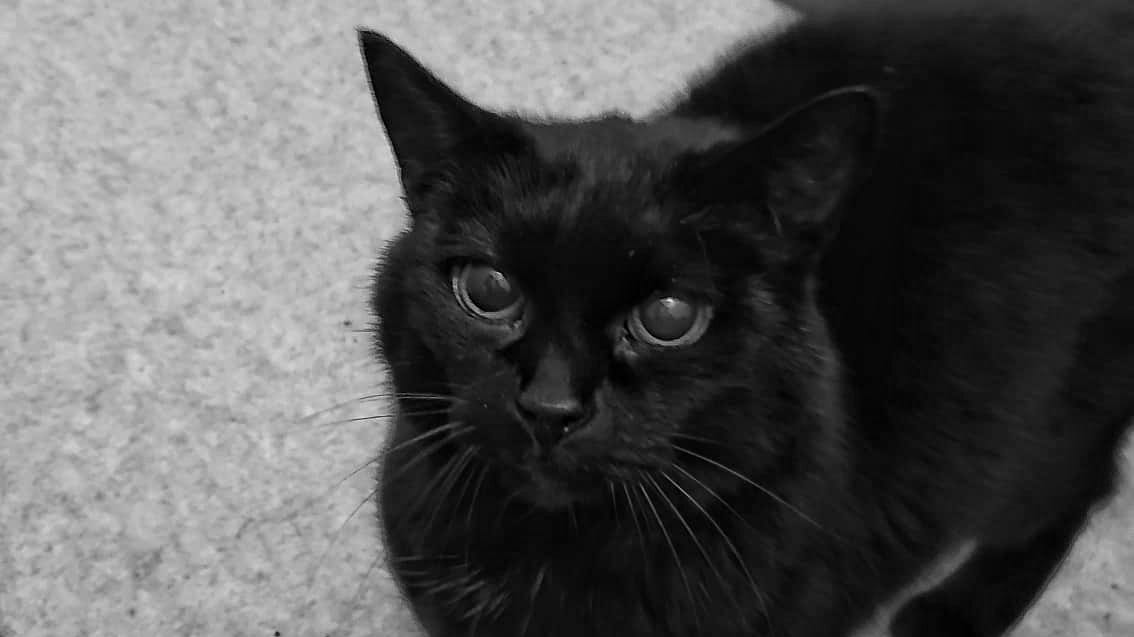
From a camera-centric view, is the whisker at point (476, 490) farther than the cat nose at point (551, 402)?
Yes

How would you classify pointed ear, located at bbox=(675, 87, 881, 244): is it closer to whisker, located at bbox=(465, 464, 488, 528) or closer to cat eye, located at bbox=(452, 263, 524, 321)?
cat eye, located at bbox=(452, 263, 524, 321)

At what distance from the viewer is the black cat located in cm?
62

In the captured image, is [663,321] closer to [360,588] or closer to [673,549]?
[673,549]

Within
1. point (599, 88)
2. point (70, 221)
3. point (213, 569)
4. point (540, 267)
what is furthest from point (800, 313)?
point (70, 221)

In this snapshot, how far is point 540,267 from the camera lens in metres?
0.62

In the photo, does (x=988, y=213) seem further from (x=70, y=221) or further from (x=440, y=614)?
(x=70, y=221)

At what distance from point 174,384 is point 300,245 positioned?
0.22 meters

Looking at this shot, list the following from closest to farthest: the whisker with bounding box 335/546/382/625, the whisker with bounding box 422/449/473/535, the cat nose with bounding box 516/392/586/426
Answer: the cat nose with bounding box 516/392/586/426 → the whisker with bounding box 422/449/473/535 → the whisker with bounding box 335/546/382/625

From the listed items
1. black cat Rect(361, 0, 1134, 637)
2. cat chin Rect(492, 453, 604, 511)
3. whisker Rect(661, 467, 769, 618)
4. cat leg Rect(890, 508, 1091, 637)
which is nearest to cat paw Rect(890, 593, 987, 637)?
cat leg Rect(890, 508, 1091, 637)

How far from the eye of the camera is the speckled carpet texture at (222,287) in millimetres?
959

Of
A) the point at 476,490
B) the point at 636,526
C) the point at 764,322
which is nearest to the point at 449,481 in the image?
the point at 476,490

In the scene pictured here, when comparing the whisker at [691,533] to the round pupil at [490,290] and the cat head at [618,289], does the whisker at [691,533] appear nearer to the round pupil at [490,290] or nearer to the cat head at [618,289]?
the cat head at [618,289]

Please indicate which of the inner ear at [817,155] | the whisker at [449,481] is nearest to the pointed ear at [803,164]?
the inner ear at [817,155]

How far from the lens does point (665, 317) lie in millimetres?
618
